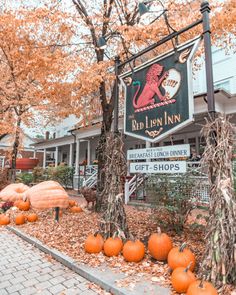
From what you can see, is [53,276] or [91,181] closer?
[53,276]

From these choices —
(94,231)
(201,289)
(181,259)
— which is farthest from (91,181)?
(201,289)

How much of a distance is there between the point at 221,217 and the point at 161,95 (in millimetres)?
2142

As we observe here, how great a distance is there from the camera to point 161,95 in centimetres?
379

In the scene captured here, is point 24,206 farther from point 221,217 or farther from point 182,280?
point 221,217

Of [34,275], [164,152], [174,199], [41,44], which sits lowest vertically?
[34,275]

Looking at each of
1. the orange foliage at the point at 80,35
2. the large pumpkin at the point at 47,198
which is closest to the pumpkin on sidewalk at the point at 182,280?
the large pumpkin at the point at 47,198

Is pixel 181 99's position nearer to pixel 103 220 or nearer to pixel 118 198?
pixel 118 198

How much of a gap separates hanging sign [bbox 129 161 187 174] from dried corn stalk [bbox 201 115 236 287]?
628mm

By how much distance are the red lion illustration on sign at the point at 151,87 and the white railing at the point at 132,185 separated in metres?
5.85

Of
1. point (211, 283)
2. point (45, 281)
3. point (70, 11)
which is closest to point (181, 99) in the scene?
point (211, 283)

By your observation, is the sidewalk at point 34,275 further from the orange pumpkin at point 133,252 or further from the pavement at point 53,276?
the orange pumpkin at point 133,252

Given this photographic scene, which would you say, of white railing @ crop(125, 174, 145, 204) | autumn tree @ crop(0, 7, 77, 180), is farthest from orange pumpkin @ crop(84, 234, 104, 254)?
white railing @ crop(125, 174, 145, 204)

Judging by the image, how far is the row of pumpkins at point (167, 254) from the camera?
2.46m

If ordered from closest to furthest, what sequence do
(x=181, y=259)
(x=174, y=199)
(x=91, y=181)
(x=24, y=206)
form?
(x=181, y=259), (x=174, y=199), (x=24, y=206), (x=91, y=181)
